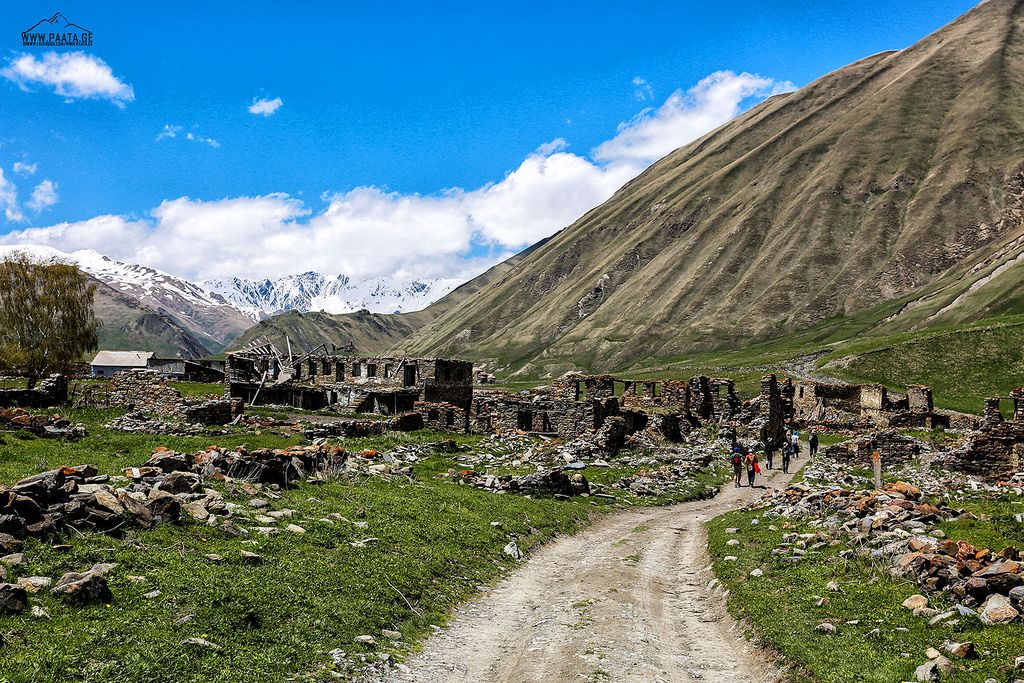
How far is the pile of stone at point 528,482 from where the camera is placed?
97.6 feet

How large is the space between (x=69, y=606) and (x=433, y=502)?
1356 centimetres

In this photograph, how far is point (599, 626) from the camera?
1523 cm

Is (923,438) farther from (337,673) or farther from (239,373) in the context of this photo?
(239,373)

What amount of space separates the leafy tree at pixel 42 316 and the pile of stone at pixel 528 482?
65893 millimetres

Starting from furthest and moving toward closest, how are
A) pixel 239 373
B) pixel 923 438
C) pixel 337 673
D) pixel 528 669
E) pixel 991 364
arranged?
1. pixel 991 364
2. pixel 239 373
3. pixel 923 438
4. pixel 528 669
5. pixel 337 673

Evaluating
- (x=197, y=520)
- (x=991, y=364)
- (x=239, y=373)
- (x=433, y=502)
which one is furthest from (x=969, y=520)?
(x=991, y=364)

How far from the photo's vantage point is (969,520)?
1803cm

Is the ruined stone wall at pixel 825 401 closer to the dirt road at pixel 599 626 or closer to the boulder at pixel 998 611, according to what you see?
the dirt road at pixel 599 626

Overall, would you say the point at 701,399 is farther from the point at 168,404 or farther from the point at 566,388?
the point at 168,404

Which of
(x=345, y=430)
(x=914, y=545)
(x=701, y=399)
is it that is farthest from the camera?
(x=701, y=399)

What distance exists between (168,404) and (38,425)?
14036mm

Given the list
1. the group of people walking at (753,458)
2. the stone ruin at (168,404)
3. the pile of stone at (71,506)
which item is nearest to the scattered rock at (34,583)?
the pile of stone at (71,506)

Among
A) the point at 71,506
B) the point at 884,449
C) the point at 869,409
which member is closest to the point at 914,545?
the point at 71,506

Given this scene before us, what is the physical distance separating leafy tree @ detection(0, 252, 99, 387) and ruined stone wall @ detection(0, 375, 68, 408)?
3923cm
